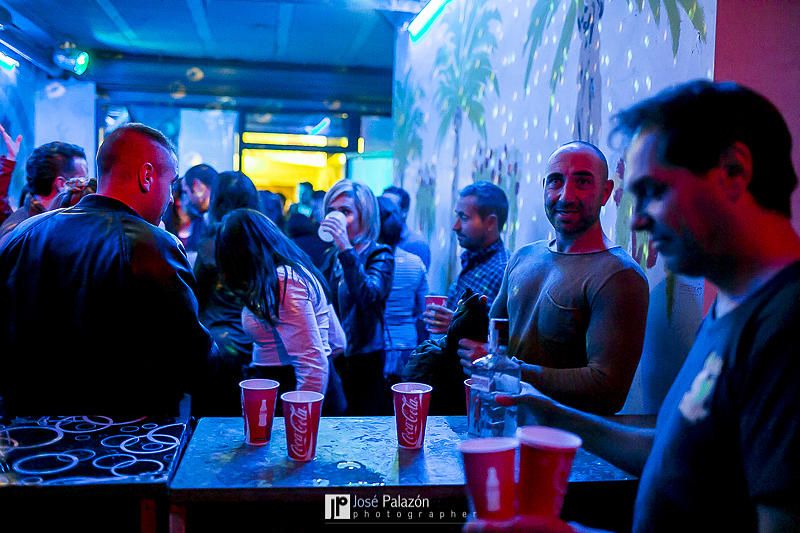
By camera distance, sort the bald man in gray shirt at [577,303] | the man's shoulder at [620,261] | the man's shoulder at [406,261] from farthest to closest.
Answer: the man's shoulder at [406,261]
the man's shoulder at [620,261]
the bald man in gray shirt at [577,303]

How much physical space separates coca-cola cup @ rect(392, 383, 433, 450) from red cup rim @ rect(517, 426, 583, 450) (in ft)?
1.95

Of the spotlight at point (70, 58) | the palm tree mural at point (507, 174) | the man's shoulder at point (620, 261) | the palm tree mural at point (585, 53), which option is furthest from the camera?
the spotlight at point (70, 58)

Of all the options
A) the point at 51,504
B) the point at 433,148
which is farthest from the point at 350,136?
the point at 51,504

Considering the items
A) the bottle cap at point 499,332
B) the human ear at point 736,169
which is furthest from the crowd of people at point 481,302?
the bottle cap at point 499,332

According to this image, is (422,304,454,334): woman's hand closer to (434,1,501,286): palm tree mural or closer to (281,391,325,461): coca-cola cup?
(281,391,325,461): coca-cola cup

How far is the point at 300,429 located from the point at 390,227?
111 inches

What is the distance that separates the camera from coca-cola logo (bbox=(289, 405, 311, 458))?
146 cm

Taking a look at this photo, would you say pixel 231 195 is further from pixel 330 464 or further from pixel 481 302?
pixel 330 464

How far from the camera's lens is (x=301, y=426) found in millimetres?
1458

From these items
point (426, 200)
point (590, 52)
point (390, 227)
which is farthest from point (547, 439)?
point (426, 200)

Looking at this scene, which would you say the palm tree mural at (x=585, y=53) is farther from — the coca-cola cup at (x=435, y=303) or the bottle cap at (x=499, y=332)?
the bottle cap at (x=499, y=332)

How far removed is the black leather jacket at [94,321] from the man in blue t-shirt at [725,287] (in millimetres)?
1406

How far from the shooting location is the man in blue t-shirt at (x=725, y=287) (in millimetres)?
789

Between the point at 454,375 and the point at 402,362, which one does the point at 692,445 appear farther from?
the point at 402,362
